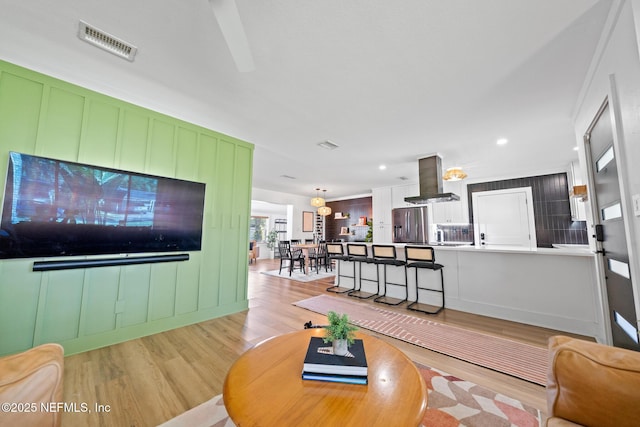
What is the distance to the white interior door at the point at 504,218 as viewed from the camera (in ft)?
17.7

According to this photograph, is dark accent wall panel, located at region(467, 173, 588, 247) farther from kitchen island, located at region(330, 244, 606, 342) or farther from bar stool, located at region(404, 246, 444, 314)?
bar stool, located at region(404, 246, 444, 314)

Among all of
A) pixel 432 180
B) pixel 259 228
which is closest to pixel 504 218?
pixel 432 180

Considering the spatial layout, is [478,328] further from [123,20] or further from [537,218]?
[123,20]

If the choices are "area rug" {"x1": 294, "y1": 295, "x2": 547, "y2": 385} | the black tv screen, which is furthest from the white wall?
the black tv screen

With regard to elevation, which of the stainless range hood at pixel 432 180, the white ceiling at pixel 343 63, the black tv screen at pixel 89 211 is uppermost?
the white ceiling at pixel 343 63

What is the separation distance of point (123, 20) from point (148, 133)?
144 cm

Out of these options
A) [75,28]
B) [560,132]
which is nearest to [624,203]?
[560,132]

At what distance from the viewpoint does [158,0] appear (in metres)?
1.53

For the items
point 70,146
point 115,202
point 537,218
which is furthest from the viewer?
point 537,218

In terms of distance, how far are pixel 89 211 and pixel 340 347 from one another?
2.87 m

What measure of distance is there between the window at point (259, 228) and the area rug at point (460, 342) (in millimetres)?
7146

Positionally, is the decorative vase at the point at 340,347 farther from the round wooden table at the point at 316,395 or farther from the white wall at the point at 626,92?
the white wall at the point at 626,92

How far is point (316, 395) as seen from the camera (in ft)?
3.39

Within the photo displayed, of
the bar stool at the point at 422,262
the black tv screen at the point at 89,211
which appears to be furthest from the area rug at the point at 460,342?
the black tv screen at the point at 89,211
